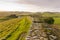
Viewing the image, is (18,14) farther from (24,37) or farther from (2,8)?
(24,37)

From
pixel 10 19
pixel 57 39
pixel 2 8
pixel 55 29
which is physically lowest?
pixel 57 39

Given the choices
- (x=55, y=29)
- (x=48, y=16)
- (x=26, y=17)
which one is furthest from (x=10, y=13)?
(x=55, y=29)

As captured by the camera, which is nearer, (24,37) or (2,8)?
(24,37)

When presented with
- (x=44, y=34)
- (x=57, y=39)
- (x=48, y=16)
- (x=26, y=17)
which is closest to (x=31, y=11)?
(x=26, y=17)

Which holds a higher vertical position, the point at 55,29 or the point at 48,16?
the point at 48,16

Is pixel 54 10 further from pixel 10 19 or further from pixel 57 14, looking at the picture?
pixel 10 19

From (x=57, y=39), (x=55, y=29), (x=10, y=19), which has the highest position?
(x=10, y=19)
